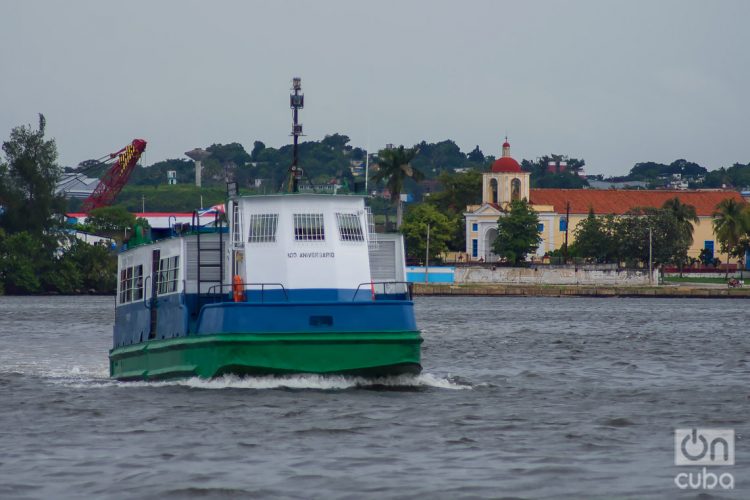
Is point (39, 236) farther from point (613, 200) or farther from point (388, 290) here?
point (388, 290)

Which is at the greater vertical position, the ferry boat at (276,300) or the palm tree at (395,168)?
the palm tree at (395,168)

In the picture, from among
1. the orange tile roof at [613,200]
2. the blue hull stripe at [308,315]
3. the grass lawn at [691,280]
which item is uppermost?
the orange tile roof at [613,200]

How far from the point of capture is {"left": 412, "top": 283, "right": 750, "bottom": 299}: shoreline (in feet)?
398

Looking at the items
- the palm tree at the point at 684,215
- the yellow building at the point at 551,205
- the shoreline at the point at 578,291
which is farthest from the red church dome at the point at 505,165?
the shoreline at the point at 578,291

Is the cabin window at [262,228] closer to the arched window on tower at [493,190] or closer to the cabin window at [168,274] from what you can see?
the cabin window at [168,274]

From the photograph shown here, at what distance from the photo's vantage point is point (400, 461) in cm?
2055

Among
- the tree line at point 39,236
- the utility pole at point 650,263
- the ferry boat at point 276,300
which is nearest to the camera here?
the ferry boat at point 276,300

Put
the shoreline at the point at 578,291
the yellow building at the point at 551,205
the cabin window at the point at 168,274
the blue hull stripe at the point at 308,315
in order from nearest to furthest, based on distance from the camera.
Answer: the blue hull stripe at the point at 308,315 < the cabin window at the point at 168,274 < the shoreline at the point at 578,291 < the yellow building at the point at 551,205

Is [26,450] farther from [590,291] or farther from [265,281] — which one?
[590,291]

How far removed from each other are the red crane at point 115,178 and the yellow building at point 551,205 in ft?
125

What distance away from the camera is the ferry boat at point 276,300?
88.8 feet

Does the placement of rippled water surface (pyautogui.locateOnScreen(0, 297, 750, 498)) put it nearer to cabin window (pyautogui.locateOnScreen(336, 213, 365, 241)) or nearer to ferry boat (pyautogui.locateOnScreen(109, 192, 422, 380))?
ferry boat (pyautogui.locateOnScreen(109, 192, 422, 380))

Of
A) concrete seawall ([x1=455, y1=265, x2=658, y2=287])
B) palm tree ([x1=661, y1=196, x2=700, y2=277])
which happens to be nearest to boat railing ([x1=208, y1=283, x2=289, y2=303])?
concrete seawall ([x1=455, y1=265, x2=658, y2=287])

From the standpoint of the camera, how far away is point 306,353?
27.2m
